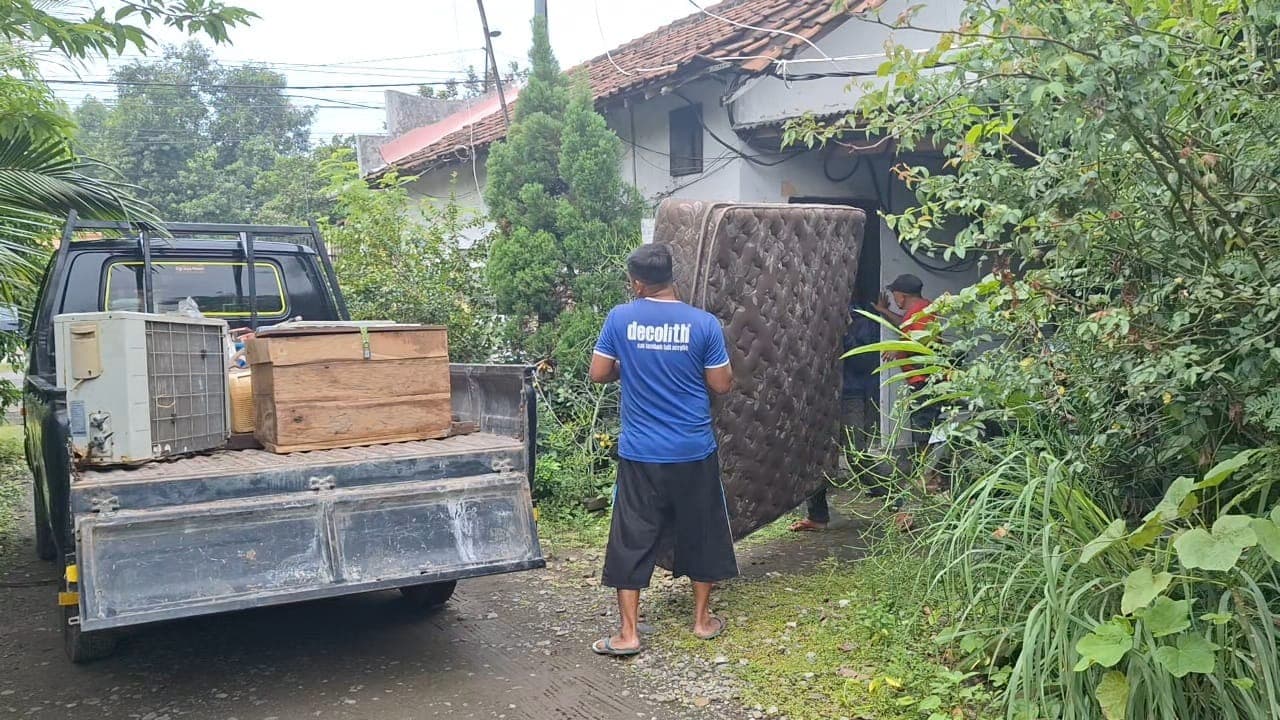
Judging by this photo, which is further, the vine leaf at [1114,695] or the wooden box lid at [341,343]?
the wooden box lid at [341,343]

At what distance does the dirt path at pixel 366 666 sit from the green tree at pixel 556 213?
3.04 m

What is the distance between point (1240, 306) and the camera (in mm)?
3301

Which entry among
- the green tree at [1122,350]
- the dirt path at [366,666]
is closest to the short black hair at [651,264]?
the green tree at [1122,350]

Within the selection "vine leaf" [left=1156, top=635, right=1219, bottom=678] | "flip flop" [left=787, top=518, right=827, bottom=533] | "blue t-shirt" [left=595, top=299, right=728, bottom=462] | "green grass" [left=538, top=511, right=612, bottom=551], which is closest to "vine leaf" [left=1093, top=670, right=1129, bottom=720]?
"vine leaf" [left=1156, top=635, right=1219, bottom=678]

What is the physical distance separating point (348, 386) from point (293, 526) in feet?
2.53

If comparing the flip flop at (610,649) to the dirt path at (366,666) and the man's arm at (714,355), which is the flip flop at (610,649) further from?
the man's arm at (714,355)

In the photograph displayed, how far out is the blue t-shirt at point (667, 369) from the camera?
14.8ft

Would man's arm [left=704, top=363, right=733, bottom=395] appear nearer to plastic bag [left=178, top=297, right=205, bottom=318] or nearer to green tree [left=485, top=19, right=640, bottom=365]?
plastic bag [left=178, top=297, right=205, bottom=318]

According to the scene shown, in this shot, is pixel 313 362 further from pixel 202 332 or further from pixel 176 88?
pixel 176 88

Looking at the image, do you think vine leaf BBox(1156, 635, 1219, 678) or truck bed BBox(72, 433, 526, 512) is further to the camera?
truck bed BBox(72, 433, 526, 512)

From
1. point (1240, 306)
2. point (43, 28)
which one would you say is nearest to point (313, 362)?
point (43, 28)

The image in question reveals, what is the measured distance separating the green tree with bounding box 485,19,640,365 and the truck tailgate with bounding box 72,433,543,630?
3680 millimetres

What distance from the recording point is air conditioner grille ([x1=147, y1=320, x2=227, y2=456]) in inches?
165

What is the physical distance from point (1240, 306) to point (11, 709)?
481 cm
